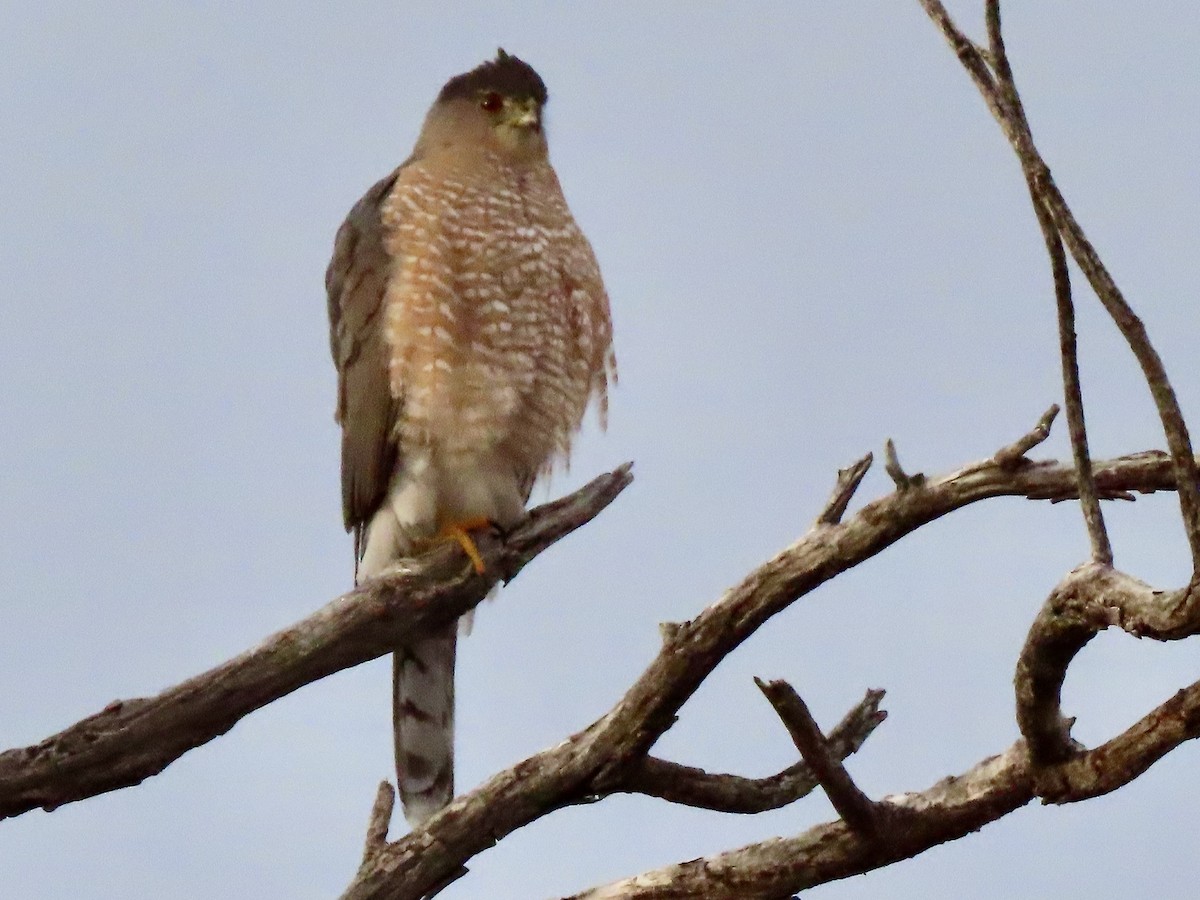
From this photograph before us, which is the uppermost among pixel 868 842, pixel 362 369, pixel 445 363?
pixel 362 369

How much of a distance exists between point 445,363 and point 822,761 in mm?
2264

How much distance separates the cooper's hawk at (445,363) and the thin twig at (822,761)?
71.8 inches

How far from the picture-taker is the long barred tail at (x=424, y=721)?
5.63m

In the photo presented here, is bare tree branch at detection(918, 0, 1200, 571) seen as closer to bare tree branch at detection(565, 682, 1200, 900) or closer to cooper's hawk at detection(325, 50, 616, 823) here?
bare tree branch at detection(565, 682, 1200, 900)

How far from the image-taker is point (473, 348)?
5383 mm

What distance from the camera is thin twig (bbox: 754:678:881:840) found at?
3441mm

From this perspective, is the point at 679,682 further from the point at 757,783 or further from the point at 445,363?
the point at 445,363

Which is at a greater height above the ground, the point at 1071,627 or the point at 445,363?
the point at 445,363

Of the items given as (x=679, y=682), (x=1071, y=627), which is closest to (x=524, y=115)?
(x=679, y=682)

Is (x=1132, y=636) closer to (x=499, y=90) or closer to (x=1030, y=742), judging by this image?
(x=1030, y=742)

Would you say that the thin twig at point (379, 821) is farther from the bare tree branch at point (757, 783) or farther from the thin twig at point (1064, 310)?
the thin twig at point (1064, 310)

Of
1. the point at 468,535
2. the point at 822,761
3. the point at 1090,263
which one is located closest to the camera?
the point at 1090,263

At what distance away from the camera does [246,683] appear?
4.21 meters

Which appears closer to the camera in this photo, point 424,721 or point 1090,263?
point 1090,263
